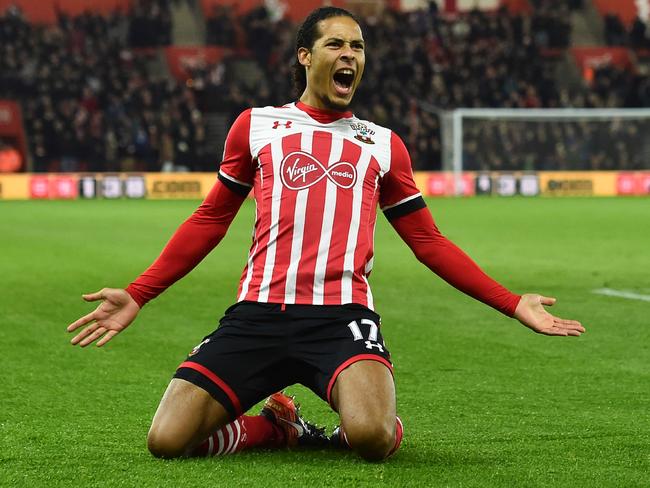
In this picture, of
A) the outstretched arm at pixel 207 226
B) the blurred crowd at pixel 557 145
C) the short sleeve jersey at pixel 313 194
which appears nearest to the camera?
the short sleeve jersey at pixel 313 194

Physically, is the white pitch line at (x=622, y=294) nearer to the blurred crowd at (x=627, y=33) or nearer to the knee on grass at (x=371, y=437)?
the knee on grass at (x=371, y=437)

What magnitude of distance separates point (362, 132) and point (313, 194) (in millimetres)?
361

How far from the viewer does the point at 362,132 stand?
191 inches

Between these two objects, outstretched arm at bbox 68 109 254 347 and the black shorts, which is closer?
the black shorts

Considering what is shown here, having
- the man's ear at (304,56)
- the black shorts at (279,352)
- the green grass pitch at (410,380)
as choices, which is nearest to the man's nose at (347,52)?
the man's ear at (304,56)

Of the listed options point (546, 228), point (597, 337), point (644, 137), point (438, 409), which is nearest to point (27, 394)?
point (438, 409)

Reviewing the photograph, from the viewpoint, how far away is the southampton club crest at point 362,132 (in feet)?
15.8

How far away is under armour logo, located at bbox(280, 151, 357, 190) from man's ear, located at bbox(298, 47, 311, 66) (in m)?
0.36

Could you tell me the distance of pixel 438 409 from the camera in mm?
5602

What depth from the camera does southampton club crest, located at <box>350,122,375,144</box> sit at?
4817 mm

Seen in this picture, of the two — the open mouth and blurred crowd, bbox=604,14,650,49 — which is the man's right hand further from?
blurred crowd, bbox=604,14,650,49

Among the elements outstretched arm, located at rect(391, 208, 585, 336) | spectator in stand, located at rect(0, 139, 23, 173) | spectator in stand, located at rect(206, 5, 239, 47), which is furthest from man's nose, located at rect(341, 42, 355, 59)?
spectator in stand, located at rect(206, 5, 239, 47)

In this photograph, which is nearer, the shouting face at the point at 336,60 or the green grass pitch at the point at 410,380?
the green grass pitch at the point at 410,380

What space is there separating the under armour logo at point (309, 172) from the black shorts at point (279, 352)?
47cm
